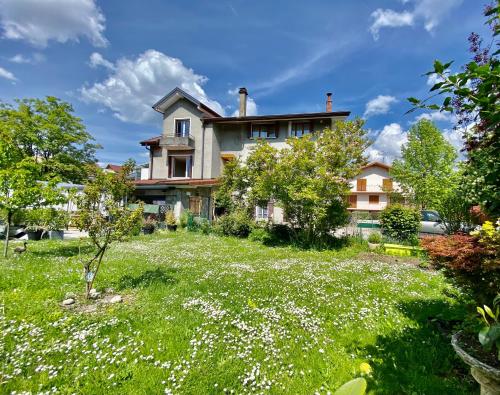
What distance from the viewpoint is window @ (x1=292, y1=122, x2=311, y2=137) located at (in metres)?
22.5

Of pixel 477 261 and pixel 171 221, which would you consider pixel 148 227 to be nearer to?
pixel 171 221

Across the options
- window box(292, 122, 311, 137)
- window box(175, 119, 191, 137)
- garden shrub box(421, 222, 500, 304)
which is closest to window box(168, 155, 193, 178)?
window box(175, 119, 191, 137)

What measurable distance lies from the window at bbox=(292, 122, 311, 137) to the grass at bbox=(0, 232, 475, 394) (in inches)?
680

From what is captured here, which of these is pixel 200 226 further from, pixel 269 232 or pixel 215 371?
pixel 215 371

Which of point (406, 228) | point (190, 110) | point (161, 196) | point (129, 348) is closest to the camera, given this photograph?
point (129, 348)

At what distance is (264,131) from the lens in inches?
934

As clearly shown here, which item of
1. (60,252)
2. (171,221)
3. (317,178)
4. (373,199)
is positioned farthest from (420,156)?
(60,252)

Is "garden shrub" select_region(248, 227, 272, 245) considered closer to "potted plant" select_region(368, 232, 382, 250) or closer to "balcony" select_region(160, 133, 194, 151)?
"potted plant" select_region(368, 232, 382, 250)

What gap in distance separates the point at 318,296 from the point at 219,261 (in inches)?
173

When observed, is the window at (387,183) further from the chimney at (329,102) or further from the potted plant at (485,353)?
the potted plant at (485,353)

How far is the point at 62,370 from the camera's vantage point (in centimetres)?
324

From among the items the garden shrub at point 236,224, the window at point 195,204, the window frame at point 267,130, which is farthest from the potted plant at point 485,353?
the window frame at point 267,130

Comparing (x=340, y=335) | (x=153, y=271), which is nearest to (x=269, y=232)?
(x=153, y=271)

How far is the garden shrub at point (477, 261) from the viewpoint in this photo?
9.45ft
